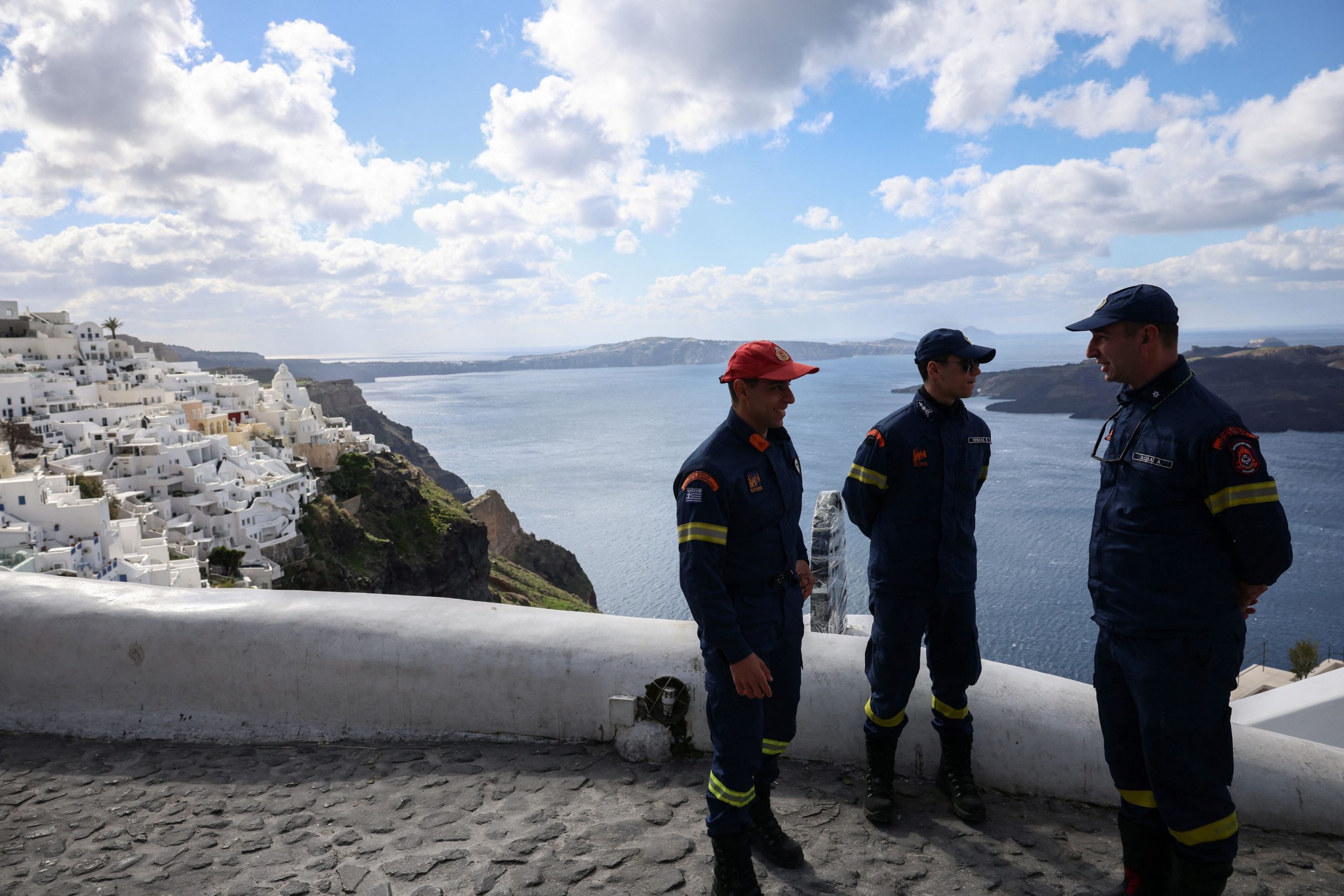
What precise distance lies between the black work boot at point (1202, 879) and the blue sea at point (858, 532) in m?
27.7

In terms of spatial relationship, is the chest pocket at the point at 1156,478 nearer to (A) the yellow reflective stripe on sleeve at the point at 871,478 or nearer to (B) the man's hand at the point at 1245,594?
(B) the man's hand at the point at 1245,594

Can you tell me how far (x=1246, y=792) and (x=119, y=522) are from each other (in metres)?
37.7

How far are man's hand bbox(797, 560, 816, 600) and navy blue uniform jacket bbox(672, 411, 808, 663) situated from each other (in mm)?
62

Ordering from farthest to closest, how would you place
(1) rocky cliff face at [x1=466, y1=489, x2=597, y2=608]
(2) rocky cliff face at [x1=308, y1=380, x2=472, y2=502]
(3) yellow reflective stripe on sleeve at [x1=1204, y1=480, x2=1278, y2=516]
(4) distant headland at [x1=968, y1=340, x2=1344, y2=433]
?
(4) distant headland at [x1=968, y1=340, x2=1344, y2=433], (2) rocky cliff face at [x1=308, y1=380, x2=472, y2=502], (1) rocky cliff face at [x1=466, y1=489, x2=597, y2=608], (3) yellow reflective stripe on sleeve at [x1=1204, y1=480, x2=1278, y2=516]

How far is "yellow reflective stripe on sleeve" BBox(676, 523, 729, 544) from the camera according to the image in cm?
270

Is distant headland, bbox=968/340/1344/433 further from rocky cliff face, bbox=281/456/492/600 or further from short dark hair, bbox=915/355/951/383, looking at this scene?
short dark hair, bbox=915/355/951/383

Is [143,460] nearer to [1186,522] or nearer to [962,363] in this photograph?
[962,363]

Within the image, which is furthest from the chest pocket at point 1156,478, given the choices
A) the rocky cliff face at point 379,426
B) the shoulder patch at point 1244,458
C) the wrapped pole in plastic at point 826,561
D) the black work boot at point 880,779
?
the rocky cliff face at point 379,426

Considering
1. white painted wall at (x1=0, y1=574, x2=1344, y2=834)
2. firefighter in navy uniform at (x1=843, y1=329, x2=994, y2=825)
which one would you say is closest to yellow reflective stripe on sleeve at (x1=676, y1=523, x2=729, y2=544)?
firefighter in navy uniform at (x1=843, y1=329, x2=994, y2=825)

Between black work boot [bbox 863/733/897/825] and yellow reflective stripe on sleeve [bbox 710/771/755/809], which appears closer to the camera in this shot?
yellow reflective stripe on sleeve [bbox 710/771/755/809]

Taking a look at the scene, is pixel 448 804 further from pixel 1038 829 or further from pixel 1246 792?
pixel 1246 792

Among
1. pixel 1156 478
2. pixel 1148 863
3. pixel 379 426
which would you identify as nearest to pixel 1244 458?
pixel 1156 478

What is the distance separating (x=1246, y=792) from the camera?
2938 mm

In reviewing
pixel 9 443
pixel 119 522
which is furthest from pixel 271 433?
pixel 119 522
